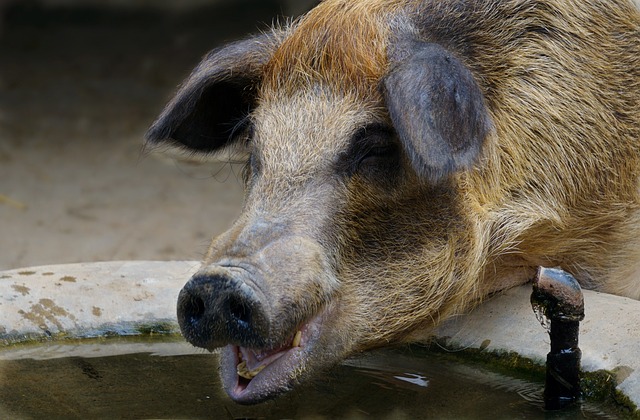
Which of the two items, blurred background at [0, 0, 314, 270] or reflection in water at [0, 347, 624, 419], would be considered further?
blurred background at [0, 0, 314, 270]

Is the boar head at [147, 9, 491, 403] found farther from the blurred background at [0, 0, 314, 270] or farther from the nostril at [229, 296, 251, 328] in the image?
the blurred background at [0, 0, 314, 270]

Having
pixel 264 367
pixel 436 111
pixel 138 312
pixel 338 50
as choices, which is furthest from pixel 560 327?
pixel 138 312

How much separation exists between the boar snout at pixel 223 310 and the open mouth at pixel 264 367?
178mm

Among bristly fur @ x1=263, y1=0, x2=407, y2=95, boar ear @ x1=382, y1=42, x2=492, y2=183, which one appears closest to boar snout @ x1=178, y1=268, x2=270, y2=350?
boar ear @ x1=382, y1=42, x2=492, y2=183

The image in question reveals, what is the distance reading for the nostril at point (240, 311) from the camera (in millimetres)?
3502

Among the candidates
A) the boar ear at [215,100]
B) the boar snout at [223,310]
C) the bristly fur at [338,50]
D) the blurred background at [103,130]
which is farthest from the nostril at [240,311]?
the blurred background at [103,130]

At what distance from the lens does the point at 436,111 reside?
4078 mm

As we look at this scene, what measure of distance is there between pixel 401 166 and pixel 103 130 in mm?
7321

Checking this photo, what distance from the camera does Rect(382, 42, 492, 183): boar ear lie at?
13.0ft

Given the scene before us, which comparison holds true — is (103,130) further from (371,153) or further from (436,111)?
(436,111)

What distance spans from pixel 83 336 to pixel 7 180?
18.1ft

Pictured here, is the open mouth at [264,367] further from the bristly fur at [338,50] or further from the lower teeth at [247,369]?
the bristly fur at [338,50]

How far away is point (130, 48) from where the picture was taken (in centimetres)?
1282

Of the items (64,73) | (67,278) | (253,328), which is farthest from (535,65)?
(64,73)
